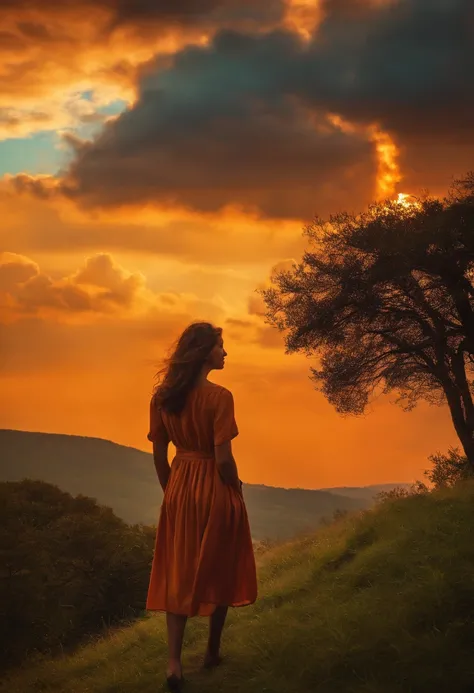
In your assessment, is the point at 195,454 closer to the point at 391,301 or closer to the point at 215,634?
the point at 215,634

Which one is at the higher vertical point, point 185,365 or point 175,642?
point 185,365

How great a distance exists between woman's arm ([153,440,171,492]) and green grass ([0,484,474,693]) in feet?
7.38

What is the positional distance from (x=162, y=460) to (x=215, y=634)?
2.01m

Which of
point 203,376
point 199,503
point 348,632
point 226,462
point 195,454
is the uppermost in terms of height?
point 203,376

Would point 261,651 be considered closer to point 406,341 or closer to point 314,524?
point 314,524

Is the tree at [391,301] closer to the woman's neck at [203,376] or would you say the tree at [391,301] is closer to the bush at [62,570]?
the bush at [62,570]

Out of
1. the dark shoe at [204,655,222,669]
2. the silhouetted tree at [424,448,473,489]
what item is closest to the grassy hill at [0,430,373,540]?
the silhouetted tree at [424,448,473,489]

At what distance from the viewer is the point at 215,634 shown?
9.34 metres

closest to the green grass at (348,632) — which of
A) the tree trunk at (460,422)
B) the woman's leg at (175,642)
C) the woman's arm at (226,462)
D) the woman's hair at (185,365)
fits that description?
the woman's leg at (175,642)

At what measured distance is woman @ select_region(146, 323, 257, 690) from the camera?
8.76m

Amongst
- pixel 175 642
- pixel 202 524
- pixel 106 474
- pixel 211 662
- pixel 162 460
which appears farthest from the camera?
pixel 106 474

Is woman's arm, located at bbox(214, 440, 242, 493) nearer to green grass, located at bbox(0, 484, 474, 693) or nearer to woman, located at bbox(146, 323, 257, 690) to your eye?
woman, located at bbox(146, 323, 257, 690)

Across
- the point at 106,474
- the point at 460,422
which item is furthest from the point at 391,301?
the point at 106,474

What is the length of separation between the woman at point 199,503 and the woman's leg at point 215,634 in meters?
0.02
